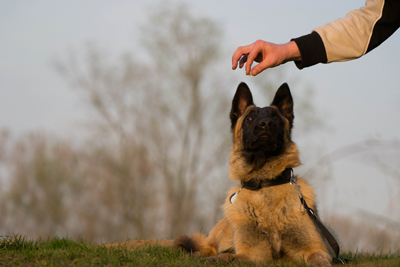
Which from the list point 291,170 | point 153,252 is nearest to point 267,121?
point 291,170

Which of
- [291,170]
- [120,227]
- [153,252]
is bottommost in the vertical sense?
[120,227]

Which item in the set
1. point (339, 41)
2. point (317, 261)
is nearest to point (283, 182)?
point (317, 261)

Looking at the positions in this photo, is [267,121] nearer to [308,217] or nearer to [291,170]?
[291,170]

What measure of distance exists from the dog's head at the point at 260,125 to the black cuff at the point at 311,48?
114 cm

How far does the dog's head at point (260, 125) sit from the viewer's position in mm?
4469

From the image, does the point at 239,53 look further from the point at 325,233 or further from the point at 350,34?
the point at 325,233

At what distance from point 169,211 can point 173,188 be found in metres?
0.91

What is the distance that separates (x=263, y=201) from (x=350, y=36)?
81.4 inches

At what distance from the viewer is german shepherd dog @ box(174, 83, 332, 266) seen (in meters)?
4.07

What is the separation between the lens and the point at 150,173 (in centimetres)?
1420

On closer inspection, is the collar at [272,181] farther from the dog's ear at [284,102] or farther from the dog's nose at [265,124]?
the dog's ear at [284,102]

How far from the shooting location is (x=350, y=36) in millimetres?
3449

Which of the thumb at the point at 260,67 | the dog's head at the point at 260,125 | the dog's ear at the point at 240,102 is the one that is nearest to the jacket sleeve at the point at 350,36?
the thumb at the point at 260,67

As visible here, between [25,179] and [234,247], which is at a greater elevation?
[234,247]
